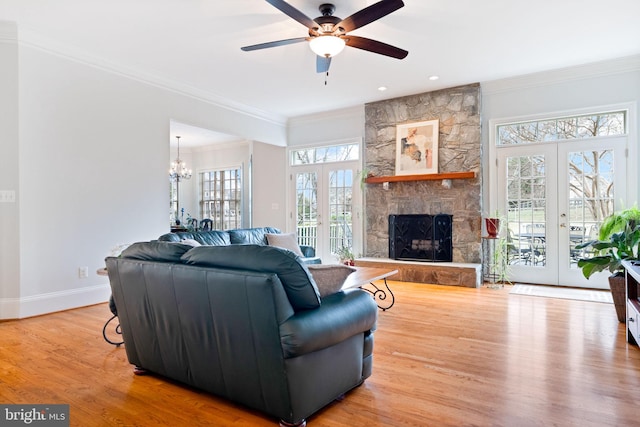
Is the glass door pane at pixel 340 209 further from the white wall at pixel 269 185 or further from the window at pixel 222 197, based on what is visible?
the window at pixel 222 197

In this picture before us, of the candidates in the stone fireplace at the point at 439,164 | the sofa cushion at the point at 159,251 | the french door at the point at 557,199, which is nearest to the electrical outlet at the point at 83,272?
the sofa cushion at the point at 159,251

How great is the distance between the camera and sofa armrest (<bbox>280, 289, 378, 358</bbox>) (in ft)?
5.56

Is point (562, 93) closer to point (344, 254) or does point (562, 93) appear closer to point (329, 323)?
point (344, 254)

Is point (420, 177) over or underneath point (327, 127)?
underneath

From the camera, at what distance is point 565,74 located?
16.8 feet

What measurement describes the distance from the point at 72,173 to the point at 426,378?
416cm

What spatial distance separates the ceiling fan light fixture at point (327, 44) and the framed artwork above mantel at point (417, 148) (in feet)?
10.0

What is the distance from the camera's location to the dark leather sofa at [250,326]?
1.75 metres

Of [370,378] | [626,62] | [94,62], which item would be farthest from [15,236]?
[626,62]

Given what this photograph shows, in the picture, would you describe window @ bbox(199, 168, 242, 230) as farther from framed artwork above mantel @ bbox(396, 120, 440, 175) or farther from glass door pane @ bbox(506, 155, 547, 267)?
glass door pane @ bbox(506, 155, 547, 267)

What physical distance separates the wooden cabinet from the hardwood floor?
12cm

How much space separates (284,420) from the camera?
5.90 ft

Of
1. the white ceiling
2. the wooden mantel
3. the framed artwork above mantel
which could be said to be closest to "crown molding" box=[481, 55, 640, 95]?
the white ceiling

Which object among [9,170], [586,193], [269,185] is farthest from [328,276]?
[269,185]
